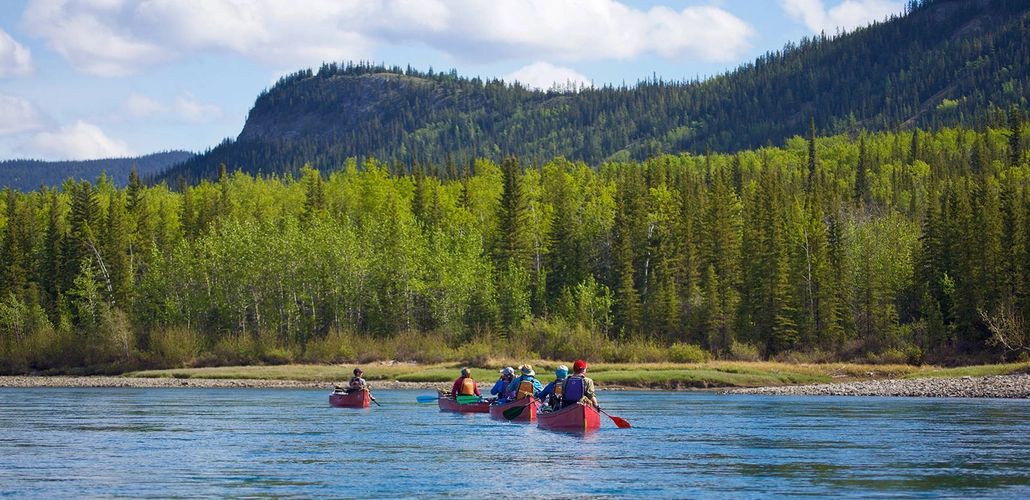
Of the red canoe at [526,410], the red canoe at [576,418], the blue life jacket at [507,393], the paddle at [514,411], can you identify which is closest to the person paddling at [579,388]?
the red canoe at [576,418]

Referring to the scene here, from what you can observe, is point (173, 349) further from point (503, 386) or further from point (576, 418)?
point (576, 418)

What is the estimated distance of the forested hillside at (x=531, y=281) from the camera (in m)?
88.6

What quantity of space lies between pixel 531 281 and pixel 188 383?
128 feet

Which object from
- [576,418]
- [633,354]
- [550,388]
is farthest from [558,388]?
[633,354]

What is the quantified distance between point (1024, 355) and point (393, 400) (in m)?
46.6

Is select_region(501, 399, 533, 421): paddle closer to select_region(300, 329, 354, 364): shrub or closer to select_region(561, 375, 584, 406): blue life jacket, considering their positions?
select_region(561, 375, 584, 406): blue life jacket

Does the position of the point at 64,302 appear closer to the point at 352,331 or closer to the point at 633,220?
the point at 352,331

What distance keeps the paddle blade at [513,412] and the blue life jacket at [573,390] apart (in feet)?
18.7

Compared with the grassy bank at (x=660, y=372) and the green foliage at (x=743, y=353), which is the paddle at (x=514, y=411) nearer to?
the grassy bank at (x=660, y=372)

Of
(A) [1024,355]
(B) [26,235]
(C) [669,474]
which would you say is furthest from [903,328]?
(B) [26,235]

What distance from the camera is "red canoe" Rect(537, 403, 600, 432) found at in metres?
36.8

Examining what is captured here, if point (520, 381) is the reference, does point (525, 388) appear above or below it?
below

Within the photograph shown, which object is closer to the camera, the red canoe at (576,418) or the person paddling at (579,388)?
the red canoe at (576,418)

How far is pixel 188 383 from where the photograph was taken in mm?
77812
